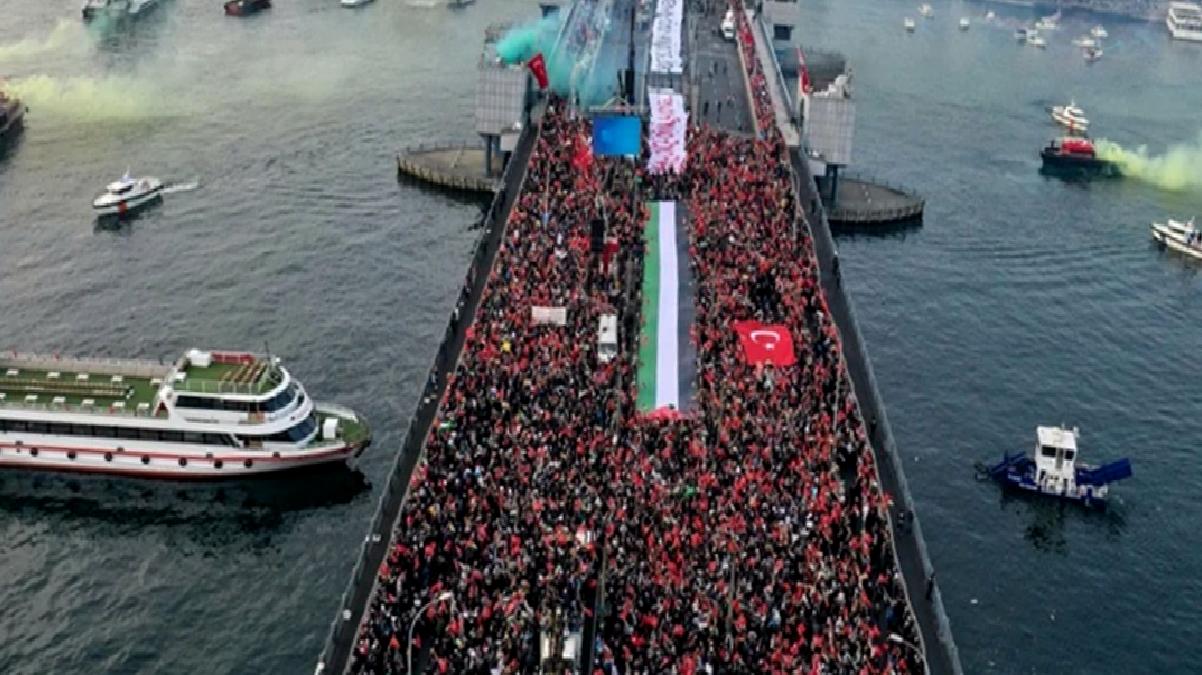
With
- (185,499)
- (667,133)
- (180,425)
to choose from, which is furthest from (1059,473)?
(180,425)

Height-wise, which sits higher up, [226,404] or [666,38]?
[666,38]

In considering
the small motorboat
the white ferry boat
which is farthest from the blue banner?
A: the small motorboat

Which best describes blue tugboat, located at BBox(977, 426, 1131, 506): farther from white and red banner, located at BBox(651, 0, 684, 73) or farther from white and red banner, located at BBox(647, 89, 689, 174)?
white and red banner, located at BBox(651, 0, 684, 73)

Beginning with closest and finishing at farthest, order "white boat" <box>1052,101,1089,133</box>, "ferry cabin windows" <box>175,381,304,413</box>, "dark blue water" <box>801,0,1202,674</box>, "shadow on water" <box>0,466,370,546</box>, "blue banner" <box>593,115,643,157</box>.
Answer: "dark blue water" <box>801,0,1202,674</box> < "shadow on water" <box>0,466,370,546</box> < "ferry cabin windows" <box>175,381,304,413</box> < "blue banner" <box>593,115,643,157</box> < "white boat" <box>1052,101,1089,133</box>

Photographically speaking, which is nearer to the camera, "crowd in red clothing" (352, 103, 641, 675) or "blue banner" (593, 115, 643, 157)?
"crowd in red clothing" (352, 103, 641, 675)

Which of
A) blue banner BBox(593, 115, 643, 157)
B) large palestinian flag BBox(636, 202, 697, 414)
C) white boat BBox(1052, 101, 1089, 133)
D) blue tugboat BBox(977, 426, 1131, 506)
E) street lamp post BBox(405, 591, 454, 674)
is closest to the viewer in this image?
street lamp post BBox(405, 591, 454, 674)

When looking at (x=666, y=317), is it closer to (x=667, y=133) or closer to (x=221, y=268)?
(x=667, y=133)

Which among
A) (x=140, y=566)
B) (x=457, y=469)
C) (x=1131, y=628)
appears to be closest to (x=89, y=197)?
(x=140, y=566)
